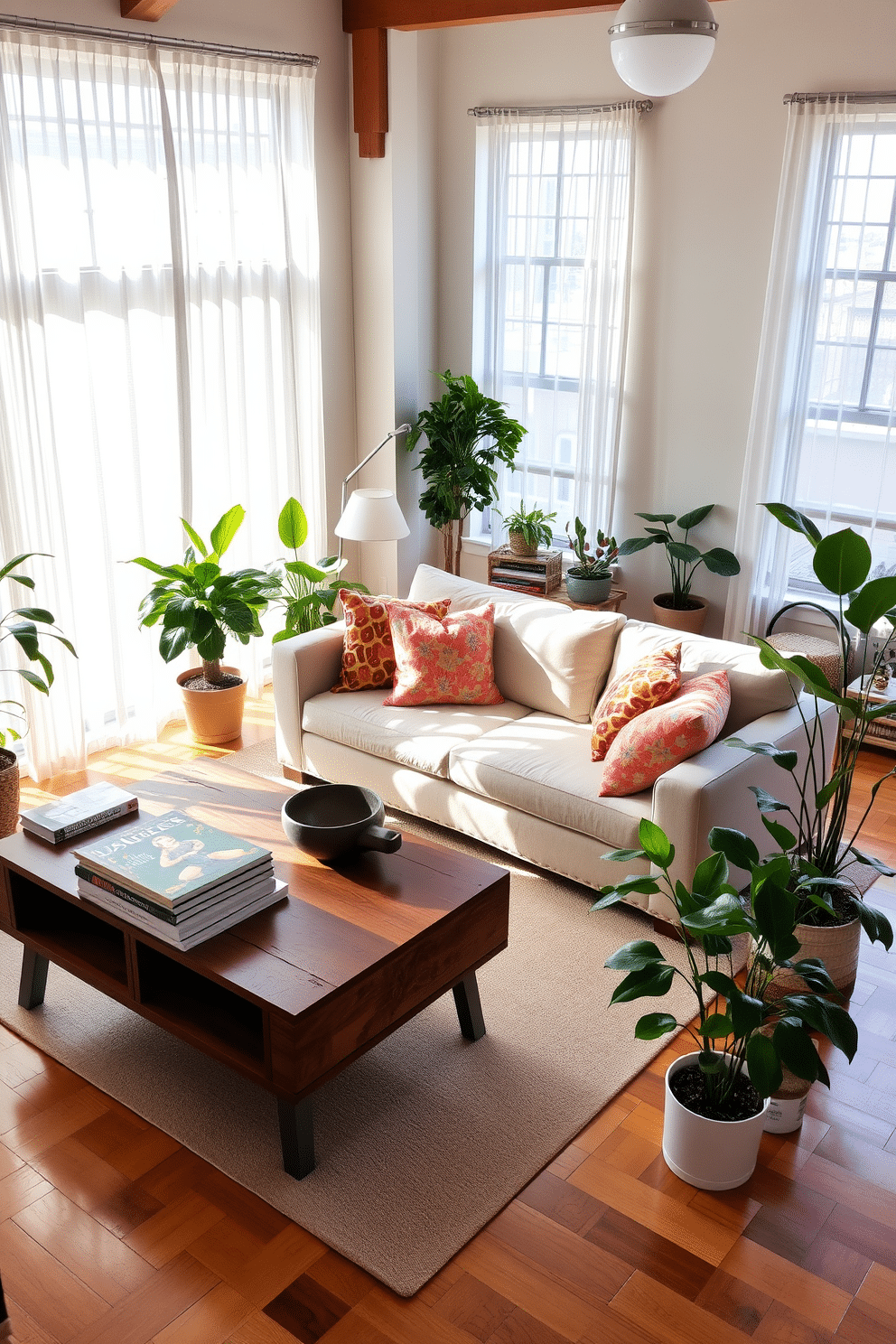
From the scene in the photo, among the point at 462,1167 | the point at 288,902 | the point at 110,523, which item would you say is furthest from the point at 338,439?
the point at 462,1167

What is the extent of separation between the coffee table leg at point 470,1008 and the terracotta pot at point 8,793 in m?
1.79

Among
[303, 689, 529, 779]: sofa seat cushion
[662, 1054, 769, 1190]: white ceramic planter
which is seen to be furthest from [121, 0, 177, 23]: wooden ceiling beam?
[662, 1054, 769, 1190]: white ceramic planter

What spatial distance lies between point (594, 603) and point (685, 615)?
43 centimetres

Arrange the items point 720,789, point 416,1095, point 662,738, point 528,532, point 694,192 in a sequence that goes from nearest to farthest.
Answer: point 416,1095, point 720,789, point 662,738, point 694,192, point 528,532

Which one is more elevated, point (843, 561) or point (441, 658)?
point (843, 561)

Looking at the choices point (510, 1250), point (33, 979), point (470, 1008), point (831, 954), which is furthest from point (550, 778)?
point (33, 979)

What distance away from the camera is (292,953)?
2.66 m

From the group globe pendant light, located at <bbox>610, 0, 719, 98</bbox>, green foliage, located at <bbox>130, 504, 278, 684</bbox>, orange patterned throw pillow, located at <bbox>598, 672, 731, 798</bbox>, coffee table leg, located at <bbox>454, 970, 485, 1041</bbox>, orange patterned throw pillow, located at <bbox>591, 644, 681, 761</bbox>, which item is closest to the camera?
globe pendant light, located at <bbox>610, 0, 719, 98</bbox>

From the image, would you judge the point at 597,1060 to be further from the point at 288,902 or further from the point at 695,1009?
the point at 288,902

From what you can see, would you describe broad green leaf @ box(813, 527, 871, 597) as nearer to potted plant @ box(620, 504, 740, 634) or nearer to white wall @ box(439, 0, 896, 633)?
potted plant @ box(620, 504, 740, 634)

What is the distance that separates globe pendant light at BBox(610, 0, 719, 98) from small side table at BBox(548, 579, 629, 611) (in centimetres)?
300

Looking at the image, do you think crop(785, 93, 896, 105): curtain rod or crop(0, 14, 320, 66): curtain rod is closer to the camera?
crop(0, 14, 320, 66): curtain rod

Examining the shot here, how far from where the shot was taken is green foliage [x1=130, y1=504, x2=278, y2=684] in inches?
176

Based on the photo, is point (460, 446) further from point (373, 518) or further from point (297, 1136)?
point (297, 1136)
